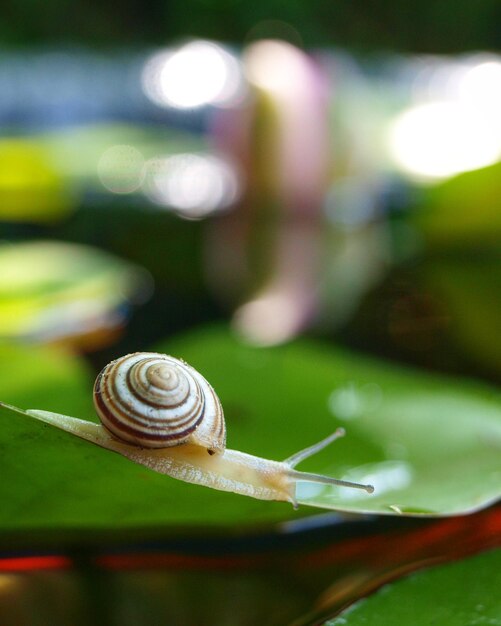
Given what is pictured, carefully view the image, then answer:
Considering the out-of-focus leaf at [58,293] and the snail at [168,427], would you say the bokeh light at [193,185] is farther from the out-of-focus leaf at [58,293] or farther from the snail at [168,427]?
the snail at [168,427]

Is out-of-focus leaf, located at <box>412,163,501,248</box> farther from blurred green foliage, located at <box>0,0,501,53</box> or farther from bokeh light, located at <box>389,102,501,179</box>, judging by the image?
blurred green foliage, located at <box>0,0,501,53</box>

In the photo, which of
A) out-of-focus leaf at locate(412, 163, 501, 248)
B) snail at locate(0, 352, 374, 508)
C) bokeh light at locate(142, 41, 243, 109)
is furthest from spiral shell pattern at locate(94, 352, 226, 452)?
bokeh light at locate(142, 41, 243, 109)

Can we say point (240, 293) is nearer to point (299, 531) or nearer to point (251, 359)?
point (251, 359)

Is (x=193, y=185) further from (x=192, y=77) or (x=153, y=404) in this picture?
(x=153, y=404)

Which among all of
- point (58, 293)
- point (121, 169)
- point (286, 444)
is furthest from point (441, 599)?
point (121, 169)

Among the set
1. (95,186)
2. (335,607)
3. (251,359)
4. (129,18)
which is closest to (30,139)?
(95,186)
